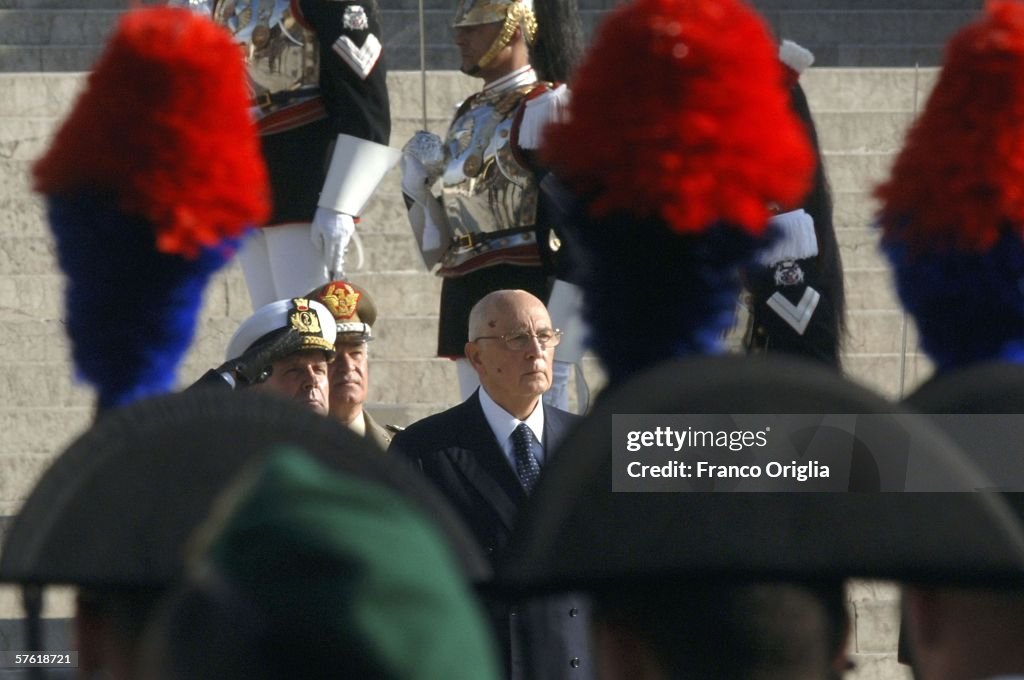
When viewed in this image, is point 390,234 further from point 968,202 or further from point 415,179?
point 968,202

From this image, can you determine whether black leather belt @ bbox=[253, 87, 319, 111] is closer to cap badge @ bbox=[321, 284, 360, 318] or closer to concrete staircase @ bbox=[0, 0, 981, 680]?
concrete staircase @ bbox=[0, 0, 981, 680]

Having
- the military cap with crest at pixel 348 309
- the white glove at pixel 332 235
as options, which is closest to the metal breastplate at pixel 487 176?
the white glove at pixel 332 235

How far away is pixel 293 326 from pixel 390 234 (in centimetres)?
265

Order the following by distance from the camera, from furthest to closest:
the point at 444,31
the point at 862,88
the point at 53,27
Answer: the point at 444,31, the point at 53,27, the point at 862,88

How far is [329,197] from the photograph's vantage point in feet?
15.8

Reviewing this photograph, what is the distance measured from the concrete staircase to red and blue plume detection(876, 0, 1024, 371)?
250cm

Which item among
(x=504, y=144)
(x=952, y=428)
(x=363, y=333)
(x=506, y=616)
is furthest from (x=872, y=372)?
(x=952, y=428)

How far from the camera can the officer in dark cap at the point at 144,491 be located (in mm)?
1571

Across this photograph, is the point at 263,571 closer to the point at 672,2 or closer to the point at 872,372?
the point at 672,2

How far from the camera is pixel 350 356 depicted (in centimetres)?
403

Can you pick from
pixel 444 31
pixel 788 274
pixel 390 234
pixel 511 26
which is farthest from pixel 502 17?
pixel 444 31

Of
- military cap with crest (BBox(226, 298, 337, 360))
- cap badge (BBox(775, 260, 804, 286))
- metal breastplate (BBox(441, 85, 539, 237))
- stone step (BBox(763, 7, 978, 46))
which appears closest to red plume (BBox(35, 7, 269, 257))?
military cap with crest (BBox(226, 298, 337, 360))

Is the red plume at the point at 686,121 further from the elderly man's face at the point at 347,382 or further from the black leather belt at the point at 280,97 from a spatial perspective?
the black leather belt at the point at 280,97

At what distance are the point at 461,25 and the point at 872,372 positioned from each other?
195 cm
